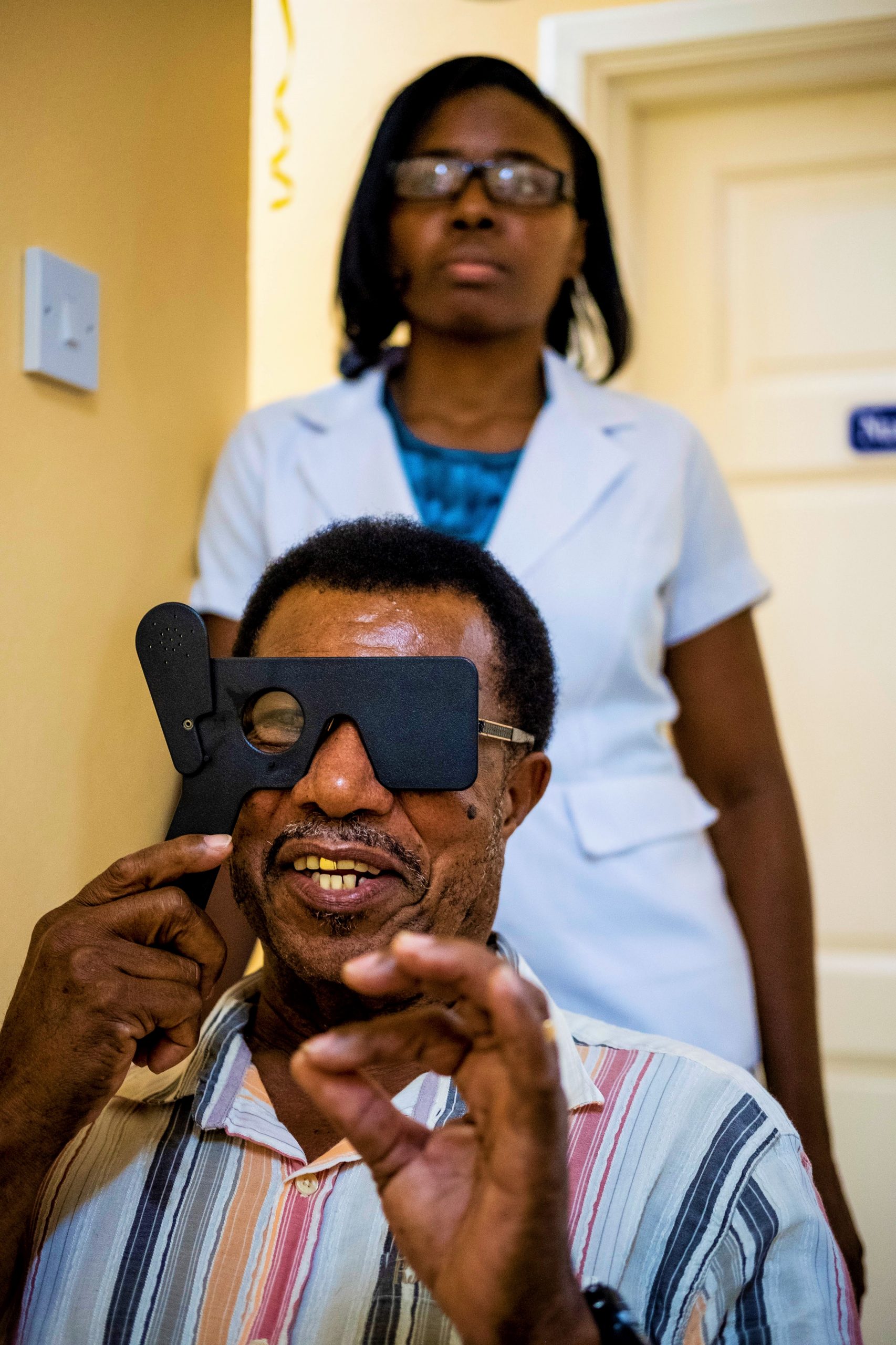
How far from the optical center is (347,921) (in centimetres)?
105

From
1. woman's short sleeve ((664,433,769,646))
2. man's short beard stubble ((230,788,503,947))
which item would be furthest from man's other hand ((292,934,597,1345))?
woman's short sleeve ((664,433,769,646))

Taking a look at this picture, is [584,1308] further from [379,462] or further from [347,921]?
[379,462]

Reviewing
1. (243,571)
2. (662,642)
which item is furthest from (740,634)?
(243,571)

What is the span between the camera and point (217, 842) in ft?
3.40

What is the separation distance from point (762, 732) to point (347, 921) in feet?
2.60

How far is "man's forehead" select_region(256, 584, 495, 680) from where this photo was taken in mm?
1123

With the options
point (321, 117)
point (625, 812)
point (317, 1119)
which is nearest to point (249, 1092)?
point (317, 1119)

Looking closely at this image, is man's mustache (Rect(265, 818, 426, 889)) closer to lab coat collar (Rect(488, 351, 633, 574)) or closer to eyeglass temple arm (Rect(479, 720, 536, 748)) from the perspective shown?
eyeglass temple arm (Rect(479, 720, 536, 748))

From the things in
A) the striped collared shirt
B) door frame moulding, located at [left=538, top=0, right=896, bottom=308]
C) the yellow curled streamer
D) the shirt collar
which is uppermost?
door frame moulding, located at [left=538, top=0, right=896, bottom=308]

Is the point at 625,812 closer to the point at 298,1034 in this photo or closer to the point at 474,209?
the point at 298,1034

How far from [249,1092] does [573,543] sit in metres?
0.75

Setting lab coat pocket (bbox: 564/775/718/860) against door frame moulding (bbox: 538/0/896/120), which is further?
door frame moulding (bbox: 538/0/896/120)

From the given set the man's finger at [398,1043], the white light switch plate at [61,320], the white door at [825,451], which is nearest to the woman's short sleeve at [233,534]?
the white light switch plate at [61,320]

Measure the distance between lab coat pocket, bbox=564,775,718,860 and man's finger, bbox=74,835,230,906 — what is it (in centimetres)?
57
